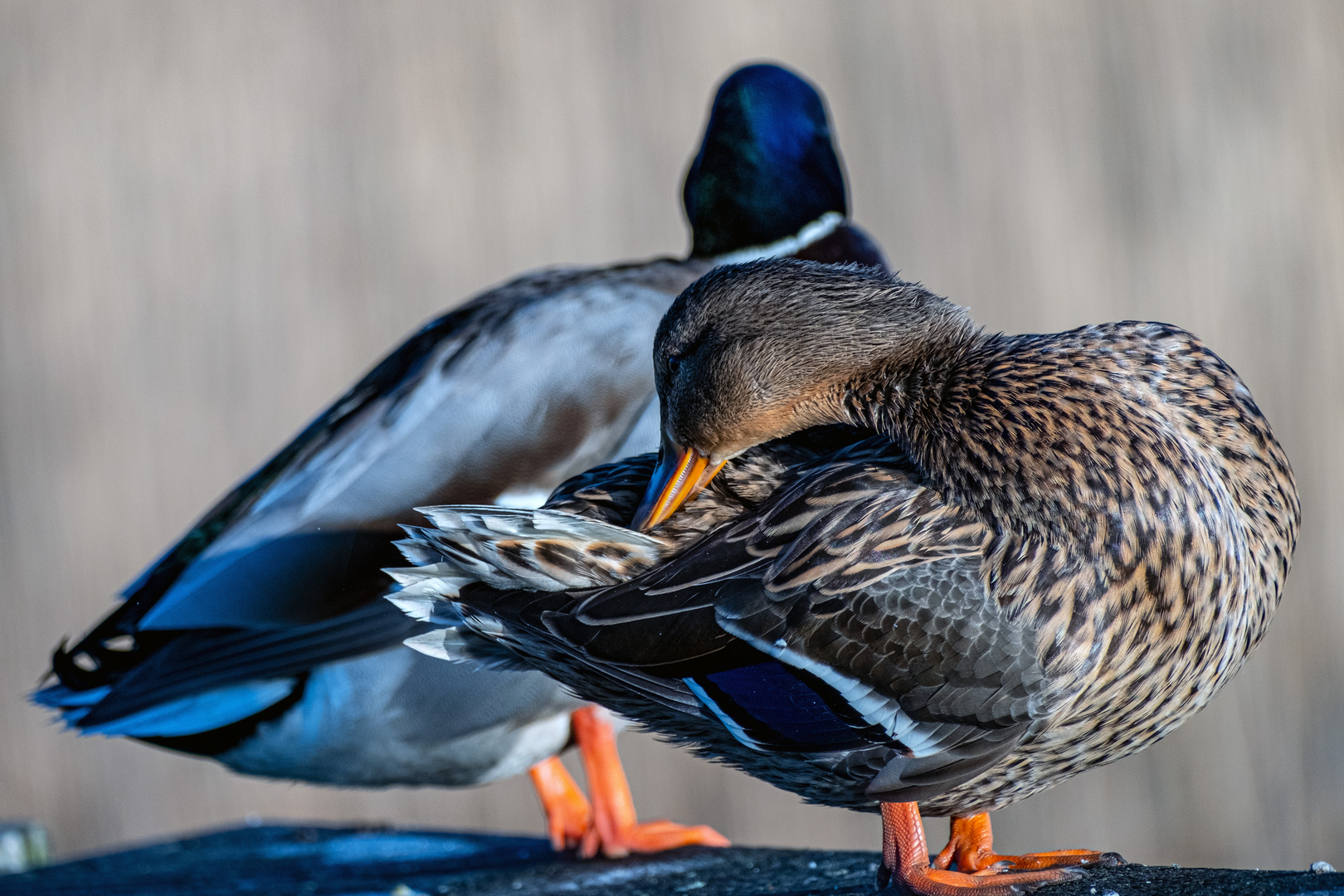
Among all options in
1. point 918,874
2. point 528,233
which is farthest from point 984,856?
point 528,233

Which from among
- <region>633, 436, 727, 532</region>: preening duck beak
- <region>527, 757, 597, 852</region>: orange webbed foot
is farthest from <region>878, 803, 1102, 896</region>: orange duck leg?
<region>527, 757, 597, 852</region>: orange webbed foot

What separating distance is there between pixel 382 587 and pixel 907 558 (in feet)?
4.42

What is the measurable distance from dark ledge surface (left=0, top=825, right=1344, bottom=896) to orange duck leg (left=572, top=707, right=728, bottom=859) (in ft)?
0.21

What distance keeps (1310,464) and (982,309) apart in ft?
3.61

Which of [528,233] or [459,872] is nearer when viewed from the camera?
[459,872]

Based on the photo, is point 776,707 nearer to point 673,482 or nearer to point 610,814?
point 673,482

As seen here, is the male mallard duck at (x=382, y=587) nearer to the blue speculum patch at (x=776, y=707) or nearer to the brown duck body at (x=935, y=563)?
the brown duck body at (x=935, y=563)

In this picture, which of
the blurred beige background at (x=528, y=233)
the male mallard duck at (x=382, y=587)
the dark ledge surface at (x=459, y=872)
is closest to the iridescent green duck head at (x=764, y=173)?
the male mallard duck at (x=382, y=587)

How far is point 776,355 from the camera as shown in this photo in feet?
5.00

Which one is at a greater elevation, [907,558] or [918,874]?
[907,558]

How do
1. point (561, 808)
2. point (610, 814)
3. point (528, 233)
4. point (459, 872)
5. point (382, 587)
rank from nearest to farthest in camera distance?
point (382, 587) → point (459, 872) → point (610, 814) → point (561, 808) → point (528, 233)

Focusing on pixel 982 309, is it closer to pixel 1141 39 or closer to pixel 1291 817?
pixel 1141 39

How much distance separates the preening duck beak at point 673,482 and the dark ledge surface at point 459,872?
2.16ft

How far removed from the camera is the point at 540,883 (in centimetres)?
237
